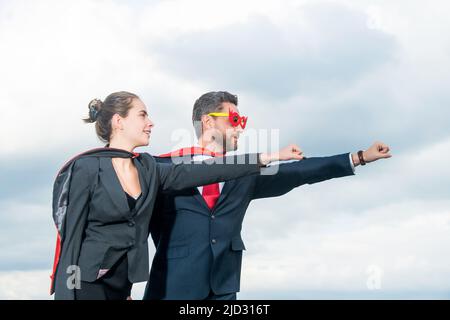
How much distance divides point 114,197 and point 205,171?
927mm

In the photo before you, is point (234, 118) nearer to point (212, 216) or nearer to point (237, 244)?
point (212, 216)

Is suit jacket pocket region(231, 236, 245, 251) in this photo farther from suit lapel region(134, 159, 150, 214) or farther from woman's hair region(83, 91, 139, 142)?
woman's hair region(83, 91, 139, 142)

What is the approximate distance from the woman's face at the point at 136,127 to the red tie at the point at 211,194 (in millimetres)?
861

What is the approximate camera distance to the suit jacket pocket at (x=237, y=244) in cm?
675

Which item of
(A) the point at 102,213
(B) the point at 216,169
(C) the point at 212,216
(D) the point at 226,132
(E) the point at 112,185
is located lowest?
(A) the point at 102,213

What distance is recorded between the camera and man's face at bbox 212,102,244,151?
6.98 meters

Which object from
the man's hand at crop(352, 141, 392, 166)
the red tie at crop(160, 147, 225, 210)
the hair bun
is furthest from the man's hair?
the man's hand at crop(352, 141, 392, 166)

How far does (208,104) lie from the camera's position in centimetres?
721

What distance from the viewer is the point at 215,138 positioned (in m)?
7.02

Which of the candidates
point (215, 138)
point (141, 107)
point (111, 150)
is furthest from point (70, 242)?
point (215, 138)

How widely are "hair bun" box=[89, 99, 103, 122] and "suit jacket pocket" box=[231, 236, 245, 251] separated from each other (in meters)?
1.92

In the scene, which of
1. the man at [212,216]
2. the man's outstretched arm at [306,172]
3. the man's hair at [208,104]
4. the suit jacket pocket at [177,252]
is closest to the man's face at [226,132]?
the man at [212,216]

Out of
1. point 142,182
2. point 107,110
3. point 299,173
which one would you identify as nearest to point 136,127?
Result: point 107,110
